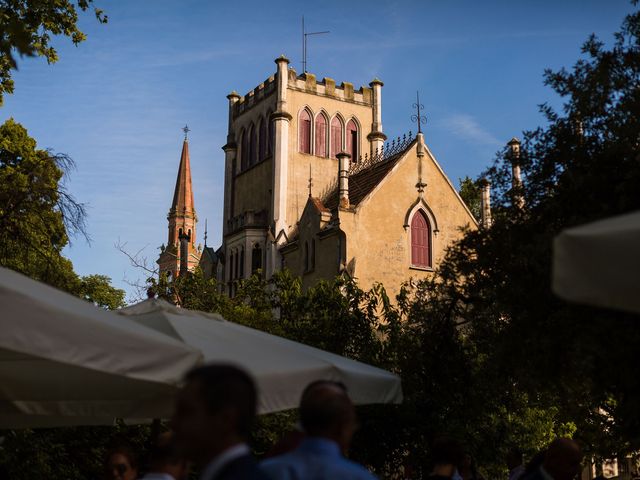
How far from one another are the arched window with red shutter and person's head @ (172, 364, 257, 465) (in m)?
44.7

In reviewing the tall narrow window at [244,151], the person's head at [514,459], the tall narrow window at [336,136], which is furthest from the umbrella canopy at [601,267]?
the tall narrow window at [244,151]

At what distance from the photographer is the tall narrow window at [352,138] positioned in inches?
1898

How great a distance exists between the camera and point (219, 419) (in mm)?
3104

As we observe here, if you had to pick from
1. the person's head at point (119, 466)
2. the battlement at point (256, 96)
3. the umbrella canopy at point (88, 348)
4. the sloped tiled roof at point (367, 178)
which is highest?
the battlement at point (256, 96)

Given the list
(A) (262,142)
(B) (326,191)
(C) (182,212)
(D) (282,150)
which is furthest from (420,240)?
(C) (182,212)

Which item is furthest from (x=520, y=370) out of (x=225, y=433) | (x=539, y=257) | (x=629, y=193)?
(x=225, y=433)

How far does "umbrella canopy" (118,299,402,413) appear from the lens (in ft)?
23.8

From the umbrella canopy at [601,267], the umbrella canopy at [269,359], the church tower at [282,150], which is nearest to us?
the umbrella canopy at [601,267]

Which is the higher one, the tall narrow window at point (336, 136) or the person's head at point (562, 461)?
the tall narrow window at point (336, 136)

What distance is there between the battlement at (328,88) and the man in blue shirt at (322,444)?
4387 centimetres

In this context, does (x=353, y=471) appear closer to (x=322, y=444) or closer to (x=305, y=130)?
(x=322, y=444)

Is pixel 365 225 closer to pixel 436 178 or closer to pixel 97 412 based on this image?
pixel 436 178

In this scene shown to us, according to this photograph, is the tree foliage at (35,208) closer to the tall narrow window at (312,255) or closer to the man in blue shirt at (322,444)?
the man in blue shirt at (322,444)

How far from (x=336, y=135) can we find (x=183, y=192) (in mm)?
47405
